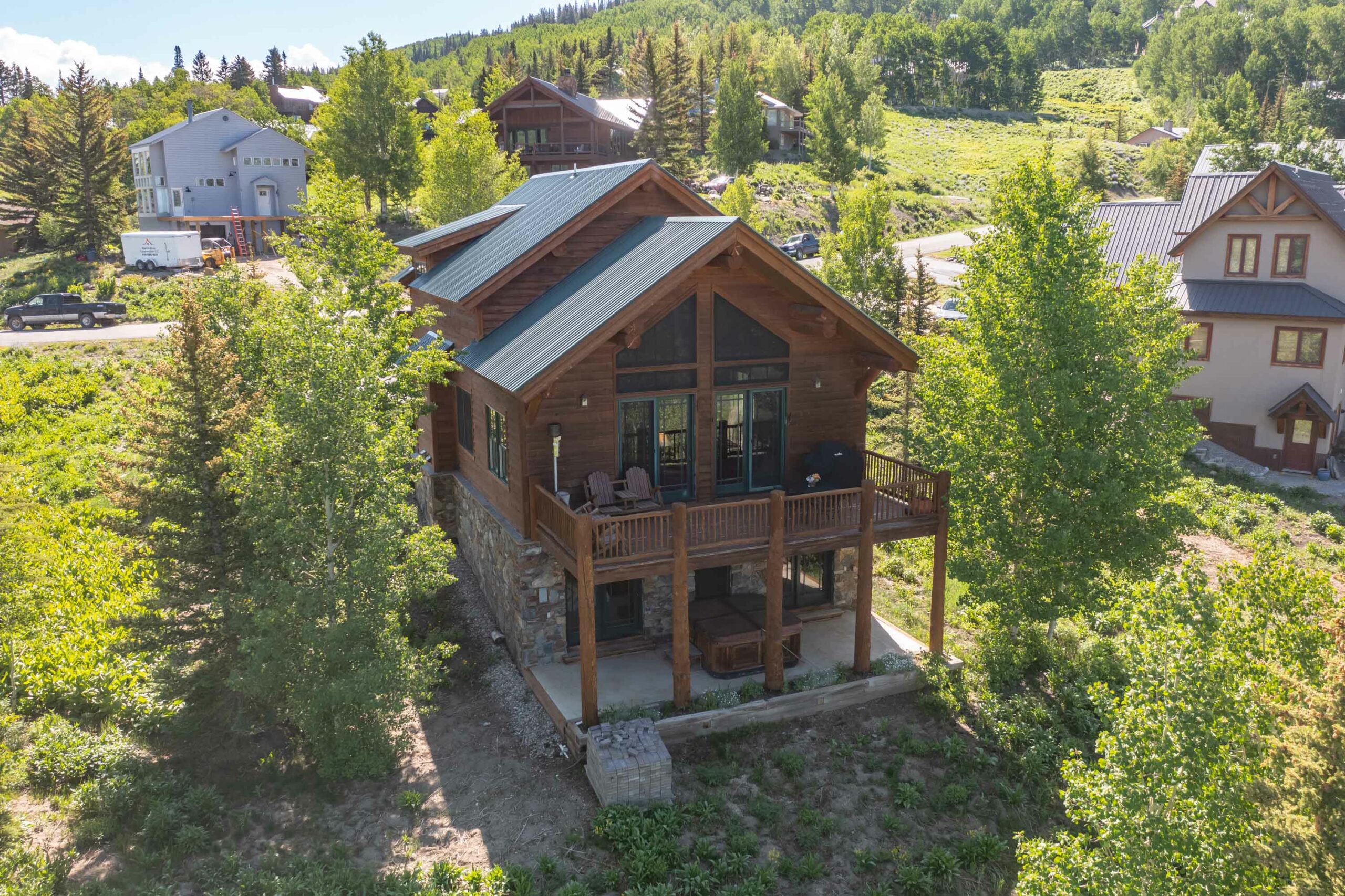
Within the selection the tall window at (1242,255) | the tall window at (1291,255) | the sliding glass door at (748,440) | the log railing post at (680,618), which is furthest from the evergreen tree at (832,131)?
the log railing post at (680,618)

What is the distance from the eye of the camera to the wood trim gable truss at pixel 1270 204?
30.2 meters

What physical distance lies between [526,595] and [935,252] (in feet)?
163

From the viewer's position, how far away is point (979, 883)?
13.2 metres

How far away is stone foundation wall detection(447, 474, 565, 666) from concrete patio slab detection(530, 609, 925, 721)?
44cm

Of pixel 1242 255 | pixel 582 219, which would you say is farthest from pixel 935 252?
pixel 582 219

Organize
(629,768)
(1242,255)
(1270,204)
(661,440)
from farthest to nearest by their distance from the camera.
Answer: (1242,255), (1270,204), (661,440), (629,768)

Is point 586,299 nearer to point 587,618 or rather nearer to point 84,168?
point 587,618

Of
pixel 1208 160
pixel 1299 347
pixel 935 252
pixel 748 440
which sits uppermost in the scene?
pixel 1208 160

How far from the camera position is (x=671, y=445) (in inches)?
699

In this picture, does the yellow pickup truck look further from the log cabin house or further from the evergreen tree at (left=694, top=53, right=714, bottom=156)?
the evergreen tree at (left=694, top=53, right=714, bottom=156)

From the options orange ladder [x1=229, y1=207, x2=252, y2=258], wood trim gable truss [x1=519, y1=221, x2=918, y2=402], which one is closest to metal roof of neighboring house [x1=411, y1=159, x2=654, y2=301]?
wood trim gable truss [x1=519, y1=221, x2=918, y2=402]

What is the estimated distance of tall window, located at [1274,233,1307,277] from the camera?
103ft

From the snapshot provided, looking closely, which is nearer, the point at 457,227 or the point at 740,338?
the point at 740,338

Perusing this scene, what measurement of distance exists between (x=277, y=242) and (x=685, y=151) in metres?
52.6
